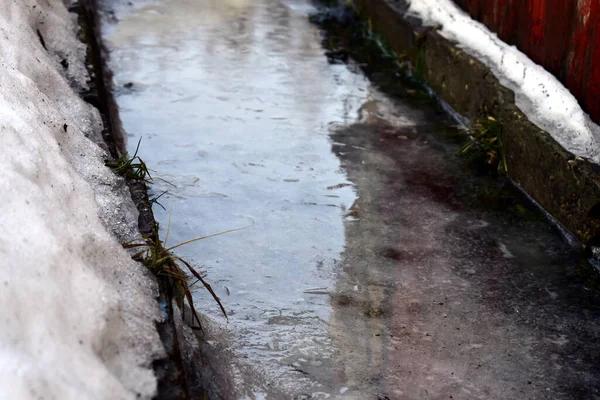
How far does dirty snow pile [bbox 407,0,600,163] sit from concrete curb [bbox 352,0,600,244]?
48 mm

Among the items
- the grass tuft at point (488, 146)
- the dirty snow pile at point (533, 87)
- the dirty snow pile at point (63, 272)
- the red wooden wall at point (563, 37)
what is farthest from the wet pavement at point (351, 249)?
the red wooden wall at point (563, 37)

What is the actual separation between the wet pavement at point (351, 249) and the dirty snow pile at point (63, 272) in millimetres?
518

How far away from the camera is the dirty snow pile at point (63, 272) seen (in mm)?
1744

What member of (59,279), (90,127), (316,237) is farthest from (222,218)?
(59,279)

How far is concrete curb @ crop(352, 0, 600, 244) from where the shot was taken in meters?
3.49

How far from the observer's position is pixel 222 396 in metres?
2.40

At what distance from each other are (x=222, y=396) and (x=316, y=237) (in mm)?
1298

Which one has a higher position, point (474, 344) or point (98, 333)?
point (98, 333)

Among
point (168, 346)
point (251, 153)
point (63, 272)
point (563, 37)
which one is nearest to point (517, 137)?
point (563, 37)

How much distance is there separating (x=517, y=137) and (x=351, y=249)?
48.8 inches

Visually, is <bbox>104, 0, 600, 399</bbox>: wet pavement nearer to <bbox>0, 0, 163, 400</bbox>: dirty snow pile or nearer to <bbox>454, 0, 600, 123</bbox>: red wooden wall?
<bbox>0, 0, 163, 400</bbox>: dirty snow pile

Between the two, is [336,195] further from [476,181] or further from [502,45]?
→ [502,45]

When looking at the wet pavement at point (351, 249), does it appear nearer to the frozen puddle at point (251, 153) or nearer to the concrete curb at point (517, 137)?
the frozen puddle at point (251, 153)

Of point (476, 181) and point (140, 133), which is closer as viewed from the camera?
point (476, 181)
